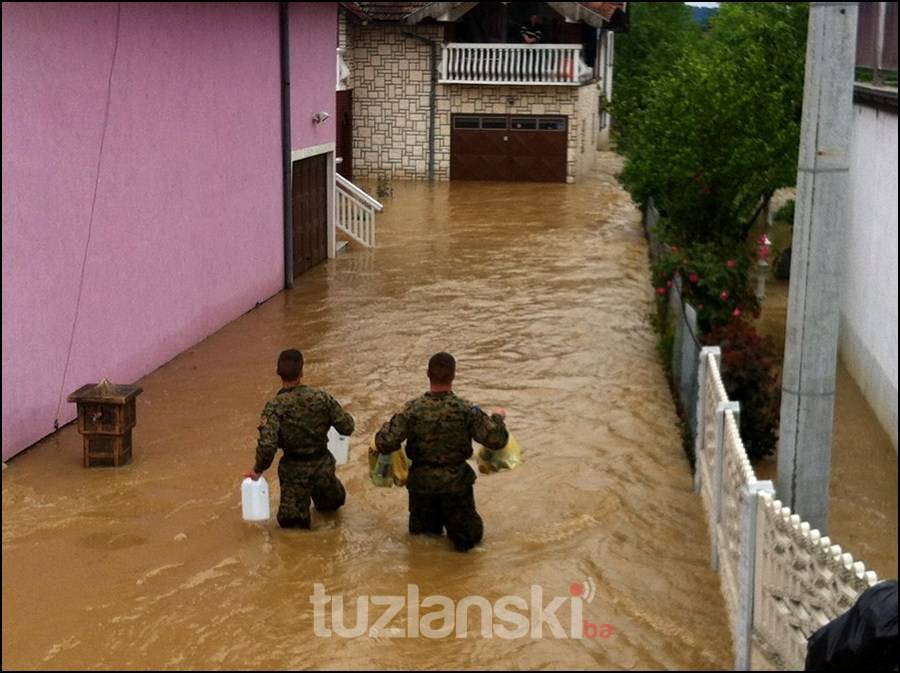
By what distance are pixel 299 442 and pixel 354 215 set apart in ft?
50.1

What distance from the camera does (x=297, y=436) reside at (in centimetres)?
915

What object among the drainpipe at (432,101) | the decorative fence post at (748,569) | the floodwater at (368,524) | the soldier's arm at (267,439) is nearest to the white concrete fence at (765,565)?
the decorative fence post at (748,569)

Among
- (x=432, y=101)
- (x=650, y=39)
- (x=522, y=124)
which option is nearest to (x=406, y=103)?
(x=432, y=101)

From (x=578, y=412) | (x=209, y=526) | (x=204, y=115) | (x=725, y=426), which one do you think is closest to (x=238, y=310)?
(x=204, y=115)

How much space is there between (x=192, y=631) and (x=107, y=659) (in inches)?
22.8

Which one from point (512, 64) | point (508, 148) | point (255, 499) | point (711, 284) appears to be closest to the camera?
point (255, 499)

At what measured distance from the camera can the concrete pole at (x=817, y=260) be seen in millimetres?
7234

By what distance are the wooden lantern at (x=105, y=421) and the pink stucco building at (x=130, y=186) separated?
2.33 feet

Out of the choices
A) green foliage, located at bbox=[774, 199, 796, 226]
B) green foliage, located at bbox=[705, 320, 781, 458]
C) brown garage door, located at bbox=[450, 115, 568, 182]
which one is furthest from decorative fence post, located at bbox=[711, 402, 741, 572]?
brown garage door, located at bbox=[450, 115, 568, 182]

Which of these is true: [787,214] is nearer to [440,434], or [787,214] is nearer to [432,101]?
[432,101]

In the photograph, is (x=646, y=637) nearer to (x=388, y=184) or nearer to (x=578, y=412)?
(x=578, y=412)

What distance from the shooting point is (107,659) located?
7.54m

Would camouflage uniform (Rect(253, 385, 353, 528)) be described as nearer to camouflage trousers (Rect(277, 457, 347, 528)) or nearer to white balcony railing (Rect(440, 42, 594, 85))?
camouflage trousers (Rect(277, 457, 347, 528))

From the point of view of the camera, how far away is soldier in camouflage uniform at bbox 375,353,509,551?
28.9ft
